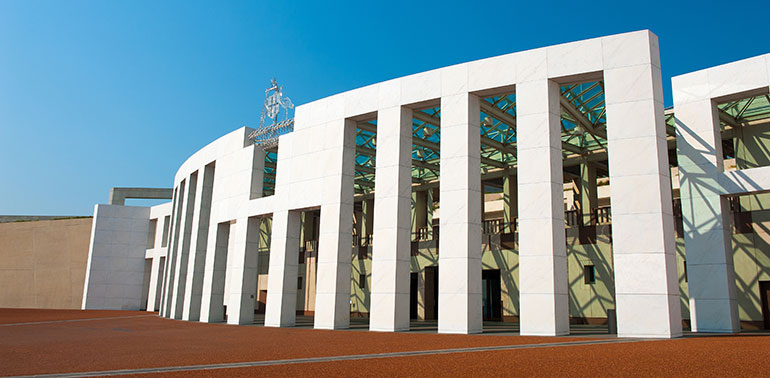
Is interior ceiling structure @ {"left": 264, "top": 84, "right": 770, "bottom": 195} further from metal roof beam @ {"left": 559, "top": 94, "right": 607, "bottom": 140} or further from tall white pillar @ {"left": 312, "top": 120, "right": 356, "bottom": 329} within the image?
tall white pillar @ {"left": 312, "top": 120, "right": 356, "bottom": 329}

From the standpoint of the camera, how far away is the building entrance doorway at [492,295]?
37344 mm

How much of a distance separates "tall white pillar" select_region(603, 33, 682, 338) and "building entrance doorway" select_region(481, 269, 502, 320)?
18214 mm

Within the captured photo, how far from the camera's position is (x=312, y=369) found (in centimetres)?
1082

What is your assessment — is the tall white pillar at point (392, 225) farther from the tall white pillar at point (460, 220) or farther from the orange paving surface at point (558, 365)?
the orange paving surface at point (558, 365)

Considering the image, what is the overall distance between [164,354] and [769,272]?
27.0 metres

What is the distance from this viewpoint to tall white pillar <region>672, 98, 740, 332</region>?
72.6 ft

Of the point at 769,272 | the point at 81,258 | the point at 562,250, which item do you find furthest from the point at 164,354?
the point at 81,258

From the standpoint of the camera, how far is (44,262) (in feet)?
187

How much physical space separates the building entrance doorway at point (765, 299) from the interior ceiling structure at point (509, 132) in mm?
8578

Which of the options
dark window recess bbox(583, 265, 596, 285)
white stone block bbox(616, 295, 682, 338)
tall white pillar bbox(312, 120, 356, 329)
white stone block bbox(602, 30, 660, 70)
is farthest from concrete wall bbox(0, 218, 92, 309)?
white stone block bbox(602, 30, 660, 70)

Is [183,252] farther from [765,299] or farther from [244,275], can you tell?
[765,299]

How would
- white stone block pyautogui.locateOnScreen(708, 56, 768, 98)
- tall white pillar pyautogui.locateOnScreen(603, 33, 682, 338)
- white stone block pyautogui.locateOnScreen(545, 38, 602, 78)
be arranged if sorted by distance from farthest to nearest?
white stone block pyautogui.locateOnScreen(708, 56, 768, 98)
white stone block pyautogui.locateOnScreen(545, 38, 602, 78)
tall white pillar pyautogui.locateOnScreen(603, 33, 682, 338)

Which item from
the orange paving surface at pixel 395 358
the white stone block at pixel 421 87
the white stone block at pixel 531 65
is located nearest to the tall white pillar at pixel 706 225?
the white stone block at pixel 531 65

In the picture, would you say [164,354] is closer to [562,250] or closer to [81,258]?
[562,250]
